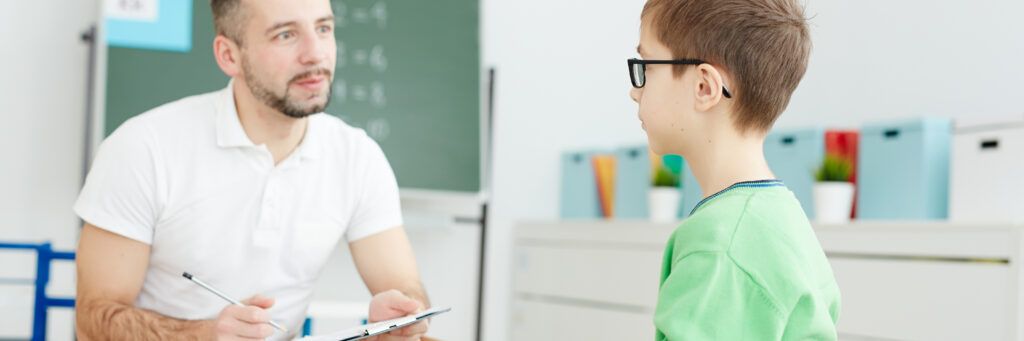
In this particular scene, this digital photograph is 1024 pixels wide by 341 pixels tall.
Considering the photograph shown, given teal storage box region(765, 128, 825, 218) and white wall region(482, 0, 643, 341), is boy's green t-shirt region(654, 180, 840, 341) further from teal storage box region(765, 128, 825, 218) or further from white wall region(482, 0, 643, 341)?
white wall region(482, 0, 643, 341)

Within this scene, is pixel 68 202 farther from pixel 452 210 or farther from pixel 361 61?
pixel 452 210

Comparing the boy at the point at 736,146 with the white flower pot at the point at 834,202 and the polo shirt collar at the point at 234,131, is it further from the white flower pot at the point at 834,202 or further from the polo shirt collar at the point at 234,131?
the white flower pot at the point at 834,202

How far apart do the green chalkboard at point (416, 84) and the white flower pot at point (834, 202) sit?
3.75 feet

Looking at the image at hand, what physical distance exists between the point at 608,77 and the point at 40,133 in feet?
6.28

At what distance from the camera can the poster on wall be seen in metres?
2.85

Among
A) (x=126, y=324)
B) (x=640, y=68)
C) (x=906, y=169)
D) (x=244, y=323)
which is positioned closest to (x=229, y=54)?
(x=126, y=324)

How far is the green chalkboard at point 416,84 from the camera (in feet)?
10.5

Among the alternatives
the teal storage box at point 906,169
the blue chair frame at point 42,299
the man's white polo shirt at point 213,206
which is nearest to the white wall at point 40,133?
the blue chair frame at point 42,299

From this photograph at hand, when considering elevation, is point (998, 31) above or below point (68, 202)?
above

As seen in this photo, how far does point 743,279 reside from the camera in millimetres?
957

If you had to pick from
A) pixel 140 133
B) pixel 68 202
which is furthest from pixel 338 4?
pixel 140 133

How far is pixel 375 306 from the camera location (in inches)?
58.9

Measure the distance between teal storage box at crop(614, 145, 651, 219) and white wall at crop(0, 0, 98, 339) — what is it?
5.43 ft

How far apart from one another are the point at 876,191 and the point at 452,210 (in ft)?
4.76
